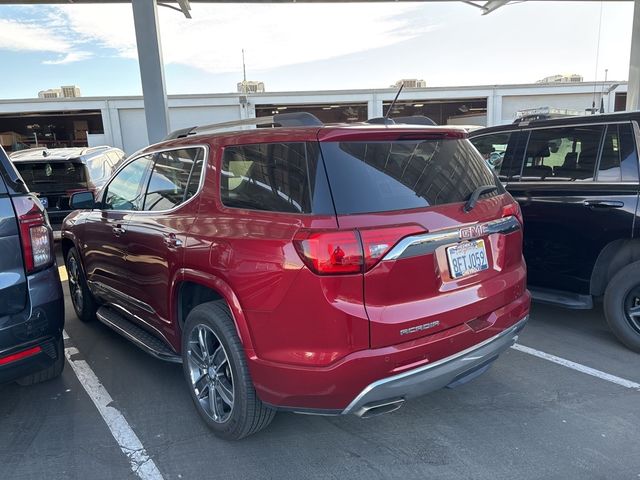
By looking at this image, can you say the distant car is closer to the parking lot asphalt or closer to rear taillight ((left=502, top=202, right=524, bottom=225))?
the parking lot asphalt

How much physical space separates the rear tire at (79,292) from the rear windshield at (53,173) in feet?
11.9

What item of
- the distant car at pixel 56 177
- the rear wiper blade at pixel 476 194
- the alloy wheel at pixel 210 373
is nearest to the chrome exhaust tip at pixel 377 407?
the alloy wheel at pixel 210 373

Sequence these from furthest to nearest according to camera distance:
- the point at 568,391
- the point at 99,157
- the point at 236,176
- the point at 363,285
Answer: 1. the point at 99,157
2. the point at 568,391
3. the point at 236,176
4. the point at 363,285

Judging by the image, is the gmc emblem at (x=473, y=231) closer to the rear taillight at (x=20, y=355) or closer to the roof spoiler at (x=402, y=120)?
the roof spoiler at (x=402, y=120)

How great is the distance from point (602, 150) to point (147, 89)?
8.40m

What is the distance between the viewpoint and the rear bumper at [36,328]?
275 centimetres

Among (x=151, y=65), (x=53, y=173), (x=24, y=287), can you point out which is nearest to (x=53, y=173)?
(x=53, y=173)

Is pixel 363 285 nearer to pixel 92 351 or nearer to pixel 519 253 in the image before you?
pixel 519 253

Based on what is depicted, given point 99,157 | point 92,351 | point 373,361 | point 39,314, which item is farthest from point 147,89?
point 373,361

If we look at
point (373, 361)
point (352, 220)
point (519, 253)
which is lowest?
point (373, 361)

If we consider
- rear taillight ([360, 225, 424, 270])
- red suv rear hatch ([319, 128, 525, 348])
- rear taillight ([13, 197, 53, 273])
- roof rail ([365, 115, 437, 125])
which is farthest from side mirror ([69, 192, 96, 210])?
rear taillight ([360, 225, 424, 270])

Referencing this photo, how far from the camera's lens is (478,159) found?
3.04 meters

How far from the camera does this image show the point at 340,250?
2.18 m

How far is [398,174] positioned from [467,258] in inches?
23.1
